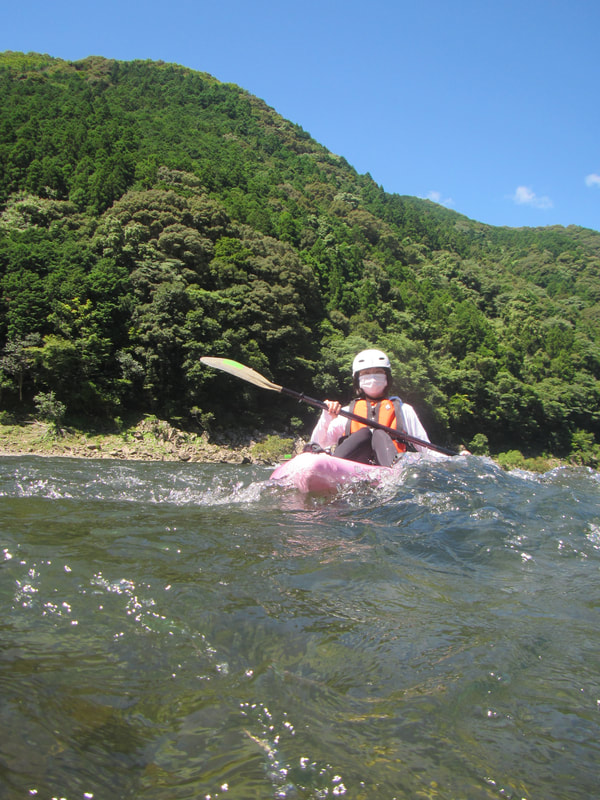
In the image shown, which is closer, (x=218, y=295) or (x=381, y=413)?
(x=381, y=413)

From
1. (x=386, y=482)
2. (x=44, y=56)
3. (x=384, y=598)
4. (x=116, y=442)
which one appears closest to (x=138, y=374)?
(x=116, y=442)

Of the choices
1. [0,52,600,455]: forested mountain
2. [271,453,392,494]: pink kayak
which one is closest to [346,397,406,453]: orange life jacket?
[271,453,392,494]: pink kayak

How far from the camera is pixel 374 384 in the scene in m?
6.46

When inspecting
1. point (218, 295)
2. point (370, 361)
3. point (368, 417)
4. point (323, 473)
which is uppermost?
point (218, 295)

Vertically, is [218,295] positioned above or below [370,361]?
above

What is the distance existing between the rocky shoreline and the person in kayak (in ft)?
58.5

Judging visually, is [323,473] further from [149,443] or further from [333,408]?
[149,443]

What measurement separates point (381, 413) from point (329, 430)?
2.23ft

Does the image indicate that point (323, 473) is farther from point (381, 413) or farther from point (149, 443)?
Answer: point (149, 443)

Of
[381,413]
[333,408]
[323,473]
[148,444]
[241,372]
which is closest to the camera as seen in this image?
[323,473]

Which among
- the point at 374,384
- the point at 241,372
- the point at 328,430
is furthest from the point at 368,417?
the point at 241,372

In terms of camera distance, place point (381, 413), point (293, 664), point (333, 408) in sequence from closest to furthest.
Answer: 1. point (293, 664)
2. point (333, 408)
3. point (381, 413)

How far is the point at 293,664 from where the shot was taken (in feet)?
6.41

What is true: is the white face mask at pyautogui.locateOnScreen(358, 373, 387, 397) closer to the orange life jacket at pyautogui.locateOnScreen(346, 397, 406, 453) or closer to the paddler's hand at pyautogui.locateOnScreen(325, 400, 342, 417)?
the orange life jacket at pyautogui.locateOnScreen(346, 397, 406, 453)
